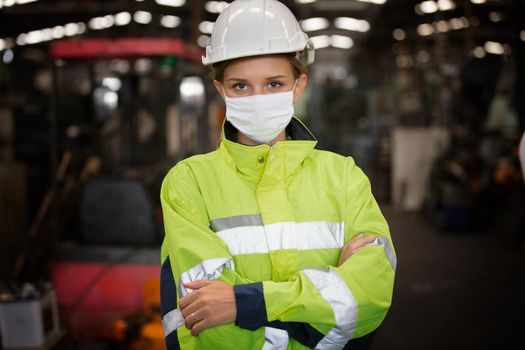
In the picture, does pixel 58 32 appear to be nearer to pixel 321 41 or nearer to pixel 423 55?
pixel 321 41

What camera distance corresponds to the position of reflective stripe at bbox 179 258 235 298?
5.02 ft

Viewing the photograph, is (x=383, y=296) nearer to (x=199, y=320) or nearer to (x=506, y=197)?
(x=199, y=320)

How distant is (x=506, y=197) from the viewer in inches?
343

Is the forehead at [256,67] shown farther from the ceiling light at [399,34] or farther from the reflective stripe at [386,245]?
the ceiling light at [399,34]

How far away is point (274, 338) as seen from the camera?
1522mm

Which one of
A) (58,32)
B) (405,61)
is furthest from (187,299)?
(405,61)

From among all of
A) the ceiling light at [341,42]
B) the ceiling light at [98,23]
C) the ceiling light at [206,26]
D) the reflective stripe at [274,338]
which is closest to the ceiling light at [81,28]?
the ceiling light at [98,23]

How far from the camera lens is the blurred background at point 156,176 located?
4617 mm

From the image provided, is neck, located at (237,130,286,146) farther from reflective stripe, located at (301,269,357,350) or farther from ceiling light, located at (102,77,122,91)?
ceiling light, located at (102,77,122,91)

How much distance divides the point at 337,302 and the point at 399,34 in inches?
709

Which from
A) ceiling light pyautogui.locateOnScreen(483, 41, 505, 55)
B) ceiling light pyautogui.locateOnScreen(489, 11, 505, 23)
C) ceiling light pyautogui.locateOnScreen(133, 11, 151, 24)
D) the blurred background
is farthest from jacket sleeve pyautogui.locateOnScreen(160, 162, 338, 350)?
ceiling light pyautogui.locateOnScreen(483, 41, 505, 55)

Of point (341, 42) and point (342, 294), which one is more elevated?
point (341, 42)

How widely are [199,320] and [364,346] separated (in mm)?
534

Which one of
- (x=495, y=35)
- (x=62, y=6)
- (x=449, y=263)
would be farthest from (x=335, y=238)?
(x=495, y=35)
